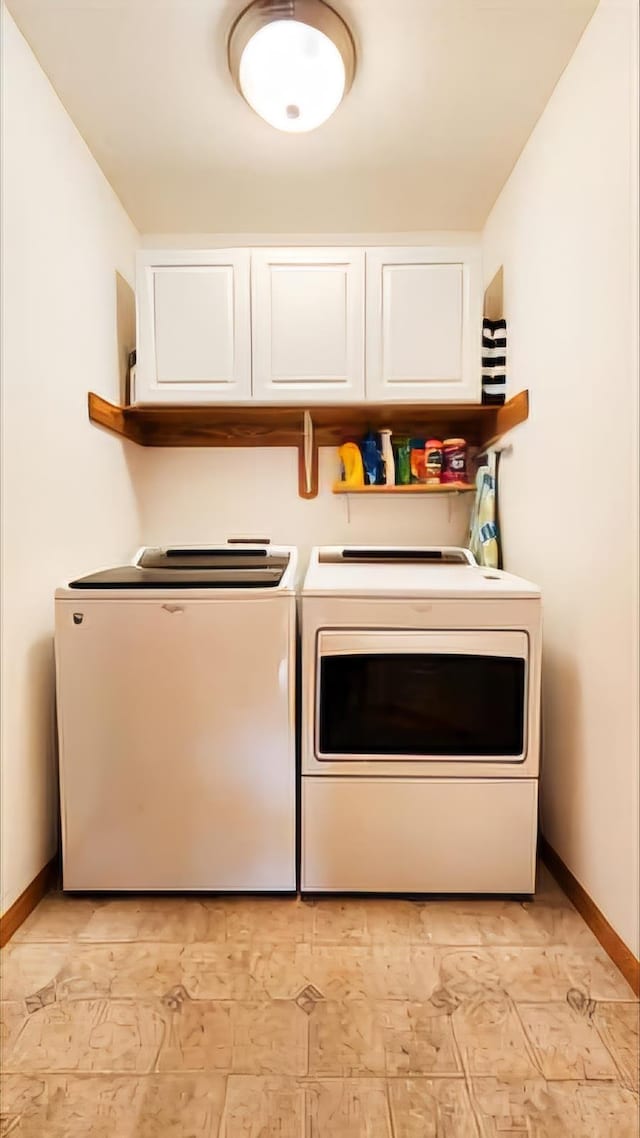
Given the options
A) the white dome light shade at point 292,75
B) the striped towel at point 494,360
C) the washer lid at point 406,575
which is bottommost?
the washer lid at point 406,575

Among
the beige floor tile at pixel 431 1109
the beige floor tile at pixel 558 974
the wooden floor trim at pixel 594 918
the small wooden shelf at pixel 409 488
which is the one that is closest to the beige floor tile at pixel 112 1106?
the beige floor tile at pixel 431 1109

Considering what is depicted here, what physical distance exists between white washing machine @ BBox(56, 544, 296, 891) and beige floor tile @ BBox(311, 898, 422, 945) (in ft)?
0.44

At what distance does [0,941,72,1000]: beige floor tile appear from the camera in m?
1.36

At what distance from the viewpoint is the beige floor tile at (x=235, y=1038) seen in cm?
116

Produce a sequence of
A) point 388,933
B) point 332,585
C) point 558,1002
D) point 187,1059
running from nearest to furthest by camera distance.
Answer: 1. point 187,1059
2. point 558,1002
3. point 388,933
4. point 332,585

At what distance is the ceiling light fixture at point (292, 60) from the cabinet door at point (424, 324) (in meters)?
0.53

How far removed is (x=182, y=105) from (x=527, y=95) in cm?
102

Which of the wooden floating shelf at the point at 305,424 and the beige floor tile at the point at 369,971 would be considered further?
the wooden floating shelf at the point at 305,424

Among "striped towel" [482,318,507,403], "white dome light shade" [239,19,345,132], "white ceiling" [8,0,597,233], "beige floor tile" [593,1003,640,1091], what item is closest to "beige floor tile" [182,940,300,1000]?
"beige floor tile" [593,1003,640,1091]

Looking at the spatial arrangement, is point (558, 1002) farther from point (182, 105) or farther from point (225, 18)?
point (182, 105)

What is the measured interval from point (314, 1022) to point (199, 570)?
46.0 inches

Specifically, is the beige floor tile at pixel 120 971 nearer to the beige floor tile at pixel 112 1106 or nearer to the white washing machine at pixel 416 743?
the beige floor tile at pixel 112 1106

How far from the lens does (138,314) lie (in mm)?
2102

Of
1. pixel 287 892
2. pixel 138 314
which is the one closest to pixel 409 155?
pixel 138 314
